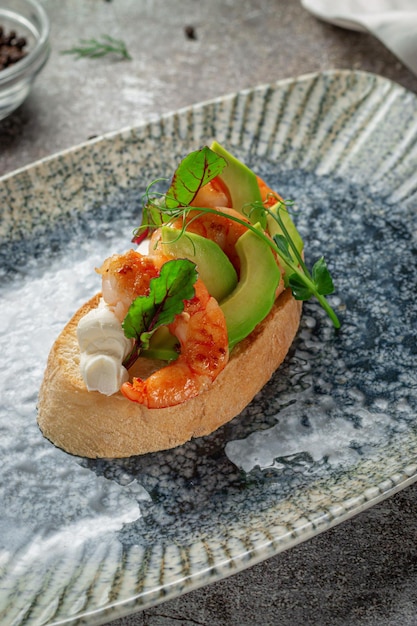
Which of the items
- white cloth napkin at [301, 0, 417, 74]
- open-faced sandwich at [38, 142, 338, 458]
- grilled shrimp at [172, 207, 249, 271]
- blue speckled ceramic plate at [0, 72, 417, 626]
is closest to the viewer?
blue speckled ceramic plate at [0, 72, 417, 626]

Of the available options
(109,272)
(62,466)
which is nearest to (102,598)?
(62,466)

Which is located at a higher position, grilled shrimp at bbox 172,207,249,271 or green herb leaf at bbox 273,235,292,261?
green herb leaf at bbox 273,235,292,261

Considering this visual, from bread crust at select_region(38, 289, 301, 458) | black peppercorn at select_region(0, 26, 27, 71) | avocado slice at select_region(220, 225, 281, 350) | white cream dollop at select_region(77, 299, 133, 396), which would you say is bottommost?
black peppercorn at select_region(0, 26, 27, 71)

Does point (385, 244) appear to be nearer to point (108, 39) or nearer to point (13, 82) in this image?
point (13, 82)

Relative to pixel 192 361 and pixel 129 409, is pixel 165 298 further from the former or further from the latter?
pixel 129 409

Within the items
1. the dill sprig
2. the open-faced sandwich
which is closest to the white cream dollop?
the open-faced sandwich

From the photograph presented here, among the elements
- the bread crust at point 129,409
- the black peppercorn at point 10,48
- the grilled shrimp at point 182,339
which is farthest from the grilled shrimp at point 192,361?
the black peppercorn at point 10,48

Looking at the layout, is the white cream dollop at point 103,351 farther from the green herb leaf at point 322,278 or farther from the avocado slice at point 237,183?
the green herb leaf at point 322,278

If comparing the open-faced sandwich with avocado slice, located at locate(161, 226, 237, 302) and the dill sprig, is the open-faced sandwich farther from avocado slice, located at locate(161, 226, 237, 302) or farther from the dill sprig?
the dill sprig

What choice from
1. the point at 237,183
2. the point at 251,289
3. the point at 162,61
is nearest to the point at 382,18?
the point at 162,61
